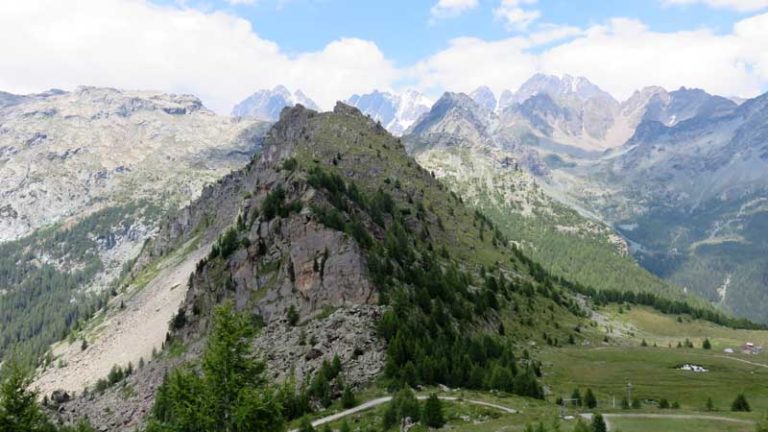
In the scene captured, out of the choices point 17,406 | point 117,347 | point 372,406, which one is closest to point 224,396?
point 17,406

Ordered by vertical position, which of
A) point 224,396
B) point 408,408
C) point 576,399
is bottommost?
point 576,399

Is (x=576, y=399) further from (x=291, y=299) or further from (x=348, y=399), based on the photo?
(x=291, y=299)

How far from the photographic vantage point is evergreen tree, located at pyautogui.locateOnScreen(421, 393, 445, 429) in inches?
2960

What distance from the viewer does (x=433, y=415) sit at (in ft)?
248

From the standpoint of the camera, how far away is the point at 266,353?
109m

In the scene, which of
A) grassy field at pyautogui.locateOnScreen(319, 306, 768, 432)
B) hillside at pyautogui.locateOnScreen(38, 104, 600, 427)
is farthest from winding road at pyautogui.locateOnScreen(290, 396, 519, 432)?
hillside at pyautogui.locateOnScreen(38, 104, 600, 427)

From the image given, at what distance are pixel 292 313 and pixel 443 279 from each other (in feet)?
134

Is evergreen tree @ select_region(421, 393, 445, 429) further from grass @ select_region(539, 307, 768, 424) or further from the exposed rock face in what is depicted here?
grass @ select_region(539, 307, 768, 424)

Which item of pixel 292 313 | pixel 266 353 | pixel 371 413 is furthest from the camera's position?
pixel 292 313

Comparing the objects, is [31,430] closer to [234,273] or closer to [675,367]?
[234,273]

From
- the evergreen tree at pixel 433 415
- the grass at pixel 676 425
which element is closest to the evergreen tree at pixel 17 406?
the evergreen tree at pixel 433 415

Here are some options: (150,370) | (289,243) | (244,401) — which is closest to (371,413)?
(244,401)

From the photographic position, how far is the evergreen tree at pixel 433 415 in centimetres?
7519

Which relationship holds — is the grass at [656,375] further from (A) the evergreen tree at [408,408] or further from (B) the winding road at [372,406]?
(A) the evergreen tree at [408,408]
